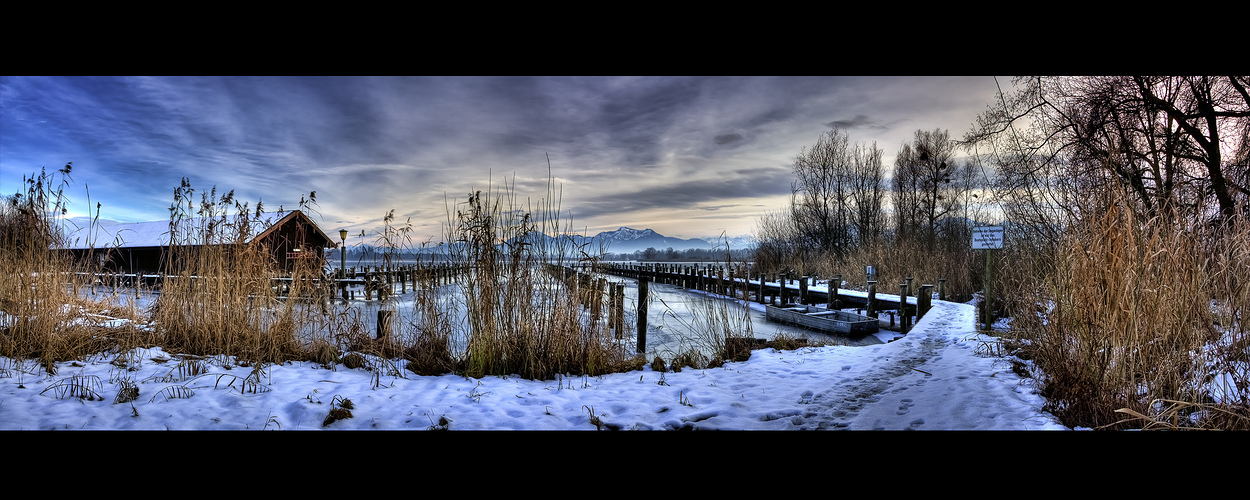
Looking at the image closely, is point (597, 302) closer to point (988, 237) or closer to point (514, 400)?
point (514, 400)

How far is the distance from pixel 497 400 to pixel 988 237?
7.06 m

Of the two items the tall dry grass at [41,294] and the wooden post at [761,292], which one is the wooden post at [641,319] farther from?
the wooden post at [761,292]

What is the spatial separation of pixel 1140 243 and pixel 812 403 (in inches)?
83.2

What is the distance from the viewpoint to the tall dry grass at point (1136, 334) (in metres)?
2.72

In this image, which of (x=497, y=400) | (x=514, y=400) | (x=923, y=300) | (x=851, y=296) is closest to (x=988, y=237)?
(x=923, y=300)

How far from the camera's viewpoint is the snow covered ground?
2.83m

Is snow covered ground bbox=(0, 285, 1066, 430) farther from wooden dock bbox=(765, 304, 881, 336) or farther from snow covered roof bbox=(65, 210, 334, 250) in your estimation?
wooden dock bbox=(765, 304, 881, 336)

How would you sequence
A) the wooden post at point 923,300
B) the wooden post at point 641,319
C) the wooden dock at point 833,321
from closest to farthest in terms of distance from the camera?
the wooden post at point 641,319
the wooden dock at point 833,321
the wooden post at point 923,300

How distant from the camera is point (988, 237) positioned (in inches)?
280

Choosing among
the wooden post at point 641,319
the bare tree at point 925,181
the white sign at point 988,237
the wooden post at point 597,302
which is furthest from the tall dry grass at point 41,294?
the bare tree at point 925,181

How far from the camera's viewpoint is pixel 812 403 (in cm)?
373

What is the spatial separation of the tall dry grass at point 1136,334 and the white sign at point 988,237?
3948 mm
